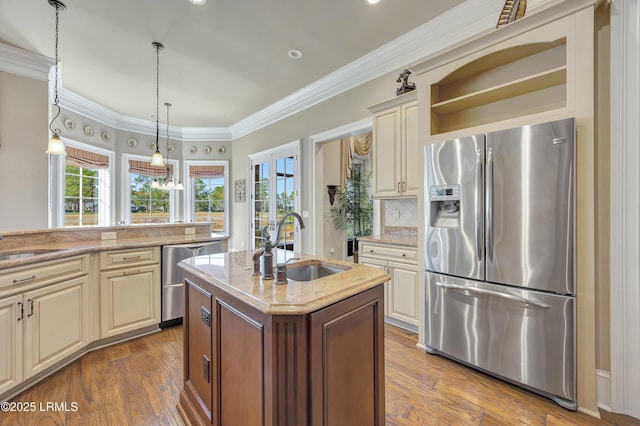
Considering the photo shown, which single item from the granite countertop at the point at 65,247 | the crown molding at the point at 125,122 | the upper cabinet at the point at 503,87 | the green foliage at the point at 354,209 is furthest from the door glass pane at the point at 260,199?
the upper cabinet at the point at 503,87

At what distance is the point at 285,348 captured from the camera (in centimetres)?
103

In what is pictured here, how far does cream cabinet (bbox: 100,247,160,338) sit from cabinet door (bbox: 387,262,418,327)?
7.94 feet

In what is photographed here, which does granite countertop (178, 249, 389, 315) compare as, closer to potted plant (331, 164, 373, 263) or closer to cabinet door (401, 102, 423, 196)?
cabinet door (401, 102, 423, 196)

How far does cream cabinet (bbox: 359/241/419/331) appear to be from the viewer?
273cm

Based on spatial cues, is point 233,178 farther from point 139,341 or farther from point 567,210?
point 567,210

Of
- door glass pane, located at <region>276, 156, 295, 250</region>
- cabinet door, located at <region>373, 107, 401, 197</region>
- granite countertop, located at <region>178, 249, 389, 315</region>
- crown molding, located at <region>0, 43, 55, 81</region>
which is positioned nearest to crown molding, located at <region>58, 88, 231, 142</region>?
crown molding, located at <region>0, 43, 55, 81</region>

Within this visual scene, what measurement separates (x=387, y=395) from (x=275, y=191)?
12.2ft

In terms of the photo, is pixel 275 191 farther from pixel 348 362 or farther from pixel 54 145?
pixel 348 362

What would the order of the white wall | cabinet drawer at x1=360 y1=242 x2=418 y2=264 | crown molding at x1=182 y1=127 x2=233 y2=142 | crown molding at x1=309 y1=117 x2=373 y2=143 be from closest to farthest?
cabinet drawer at x1=360 y1=242 x2=418 y2=264, crown molding at x1=309 y1=117 x2=373 y2=143, the white wall, crown molding at x1=182 y1=127 x2=233 y2=142

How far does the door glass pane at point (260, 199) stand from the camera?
17.4 ft

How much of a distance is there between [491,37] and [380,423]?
8.67 feet

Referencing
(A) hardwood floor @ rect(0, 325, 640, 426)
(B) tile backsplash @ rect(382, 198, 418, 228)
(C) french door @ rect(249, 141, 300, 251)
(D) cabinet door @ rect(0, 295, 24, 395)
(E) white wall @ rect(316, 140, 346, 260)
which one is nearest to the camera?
(A) hardwood floor @ rect(0, 325, 640, 426)

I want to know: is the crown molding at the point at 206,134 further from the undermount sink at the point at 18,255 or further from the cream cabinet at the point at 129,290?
the undermount sink at the point at 18,255

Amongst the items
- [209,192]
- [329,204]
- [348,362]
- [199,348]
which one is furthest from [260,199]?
[348,362]
